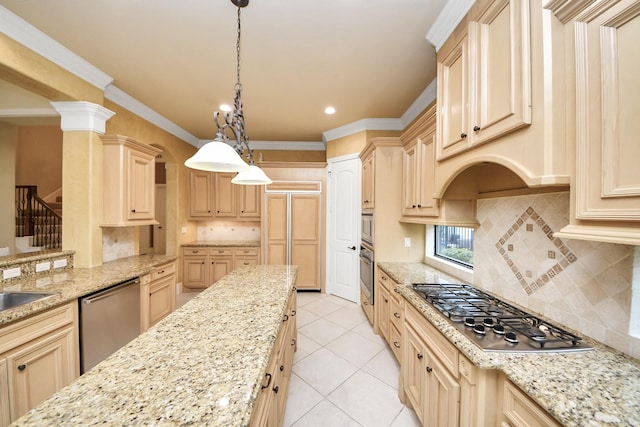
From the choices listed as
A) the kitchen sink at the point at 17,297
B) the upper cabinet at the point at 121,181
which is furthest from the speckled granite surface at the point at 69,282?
the upper cabinet at the point at 121,181

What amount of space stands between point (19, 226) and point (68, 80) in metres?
3.82

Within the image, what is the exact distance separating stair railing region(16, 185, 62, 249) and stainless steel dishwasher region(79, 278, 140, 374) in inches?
127

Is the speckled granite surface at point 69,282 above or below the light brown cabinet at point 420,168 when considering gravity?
below

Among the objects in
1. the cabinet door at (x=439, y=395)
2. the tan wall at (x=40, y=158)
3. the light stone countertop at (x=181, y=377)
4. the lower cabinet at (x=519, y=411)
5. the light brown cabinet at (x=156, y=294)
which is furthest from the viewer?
the tan wall at (x=40, y=158)

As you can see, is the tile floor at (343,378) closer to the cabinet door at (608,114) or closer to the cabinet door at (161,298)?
the cabinet door at (161,298)

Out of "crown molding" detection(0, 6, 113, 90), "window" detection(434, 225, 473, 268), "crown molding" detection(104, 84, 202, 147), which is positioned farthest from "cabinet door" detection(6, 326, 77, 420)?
"window" detection(434, 225, 473, 268)

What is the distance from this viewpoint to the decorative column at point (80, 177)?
7.63 ft

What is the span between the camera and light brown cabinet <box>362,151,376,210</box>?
2.83 metres

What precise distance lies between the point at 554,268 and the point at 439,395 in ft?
3.08

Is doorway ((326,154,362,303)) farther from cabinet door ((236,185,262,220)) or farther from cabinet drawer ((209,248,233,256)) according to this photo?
cabinet drawer ((209,248,233,256))

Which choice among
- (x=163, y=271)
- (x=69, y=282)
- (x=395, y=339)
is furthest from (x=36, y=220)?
(x=395, y=339)

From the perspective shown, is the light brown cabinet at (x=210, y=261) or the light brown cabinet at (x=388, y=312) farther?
the light brown cabinet at (x=210, y=261)

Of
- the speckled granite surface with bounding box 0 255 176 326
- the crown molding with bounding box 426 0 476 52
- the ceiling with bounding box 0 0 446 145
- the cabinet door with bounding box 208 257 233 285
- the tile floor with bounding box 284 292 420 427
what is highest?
the ceiling with bounding box 0 0 446 145

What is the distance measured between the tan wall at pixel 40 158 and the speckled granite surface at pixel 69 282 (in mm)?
5382
